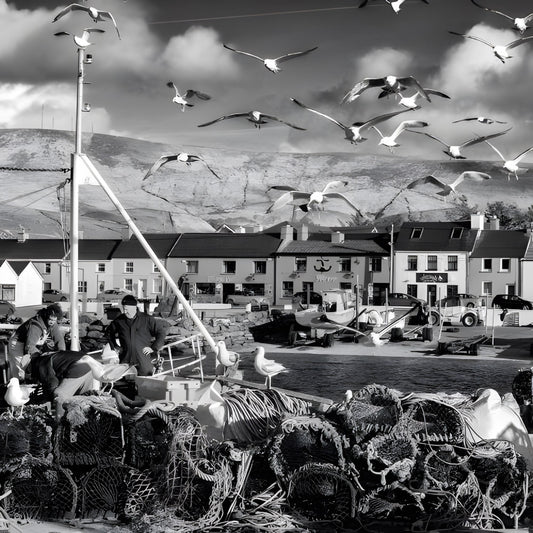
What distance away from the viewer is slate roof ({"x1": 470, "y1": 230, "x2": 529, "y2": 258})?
194 feet

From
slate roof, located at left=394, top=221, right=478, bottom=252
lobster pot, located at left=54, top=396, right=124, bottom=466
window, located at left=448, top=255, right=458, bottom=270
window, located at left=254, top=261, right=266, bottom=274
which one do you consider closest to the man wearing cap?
lobster pot, located at left=54, top=396, right=124, bottom=466

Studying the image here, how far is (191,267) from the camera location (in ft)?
223

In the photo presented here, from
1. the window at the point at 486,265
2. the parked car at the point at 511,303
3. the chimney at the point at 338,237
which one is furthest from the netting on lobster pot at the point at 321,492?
the chimney at the point at 338,237

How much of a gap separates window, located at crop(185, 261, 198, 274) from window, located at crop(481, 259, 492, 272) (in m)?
24.2

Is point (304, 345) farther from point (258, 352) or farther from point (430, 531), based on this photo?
point (430, 531)

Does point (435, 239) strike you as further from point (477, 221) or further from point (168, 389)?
point (168, 389)

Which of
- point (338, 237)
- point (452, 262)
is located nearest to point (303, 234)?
point (338, 237)

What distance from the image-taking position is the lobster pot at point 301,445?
687 centimetres

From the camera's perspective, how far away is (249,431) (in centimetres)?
785

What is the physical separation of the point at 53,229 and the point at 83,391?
12558 centimetres

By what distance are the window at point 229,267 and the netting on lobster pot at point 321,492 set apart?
59.3m

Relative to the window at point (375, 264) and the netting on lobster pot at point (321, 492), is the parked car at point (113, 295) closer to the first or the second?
the window at point (375, 264)

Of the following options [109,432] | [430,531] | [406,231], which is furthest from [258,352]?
[406,231]

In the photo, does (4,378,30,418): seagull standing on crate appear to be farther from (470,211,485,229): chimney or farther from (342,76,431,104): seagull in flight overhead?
(470,211,485,229): chimney
